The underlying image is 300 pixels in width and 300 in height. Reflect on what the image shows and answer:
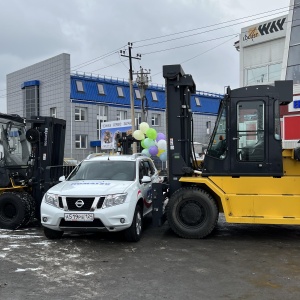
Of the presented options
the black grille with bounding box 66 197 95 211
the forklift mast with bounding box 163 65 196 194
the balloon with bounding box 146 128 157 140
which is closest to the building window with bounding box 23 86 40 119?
the balloon with bounding box 146 128 157 140

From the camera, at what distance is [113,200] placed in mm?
7512

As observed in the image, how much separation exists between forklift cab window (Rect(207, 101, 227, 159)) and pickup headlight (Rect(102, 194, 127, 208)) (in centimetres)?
215

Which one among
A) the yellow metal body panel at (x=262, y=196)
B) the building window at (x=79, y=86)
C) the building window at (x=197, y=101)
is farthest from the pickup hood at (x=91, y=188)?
the building window at (x=197, y=101)

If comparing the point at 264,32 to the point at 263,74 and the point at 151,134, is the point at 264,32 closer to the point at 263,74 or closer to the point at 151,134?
the point at 263,74

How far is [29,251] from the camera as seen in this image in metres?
7.28

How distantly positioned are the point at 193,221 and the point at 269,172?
1813 millimetres

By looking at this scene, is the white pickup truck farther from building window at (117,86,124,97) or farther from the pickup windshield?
building window at (117,86,124,97)

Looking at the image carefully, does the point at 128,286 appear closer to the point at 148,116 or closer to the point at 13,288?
the point at 13,288

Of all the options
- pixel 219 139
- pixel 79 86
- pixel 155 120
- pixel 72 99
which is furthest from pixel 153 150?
pixel 155 120

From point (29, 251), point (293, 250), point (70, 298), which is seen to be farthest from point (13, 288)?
point (293, 250)

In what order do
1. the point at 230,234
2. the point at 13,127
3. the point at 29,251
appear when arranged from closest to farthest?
the point at 29,251 < the point at 230,234 < the point at 13,127

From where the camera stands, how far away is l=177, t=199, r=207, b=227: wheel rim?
820 cm

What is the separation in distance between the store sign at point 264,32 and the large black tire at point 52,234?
24.5 meters

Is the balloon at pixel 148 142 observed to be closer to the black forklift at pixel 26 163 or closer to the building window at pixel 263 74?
the black forklift at pixel 26 163
